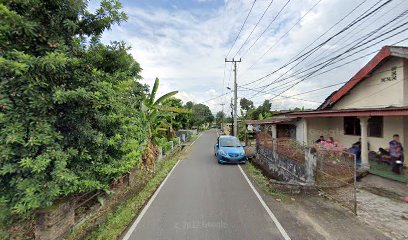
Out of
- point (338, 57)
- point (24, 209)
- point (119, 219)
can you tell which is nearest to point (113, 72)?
point (24, 209)

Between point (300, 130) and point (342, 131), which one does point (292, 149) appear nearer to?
point (300, 130)

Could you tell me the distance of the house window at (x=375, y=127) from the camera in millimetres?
9461

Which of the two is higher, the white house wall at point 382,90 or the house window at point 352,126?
the white house wall at point 382,90

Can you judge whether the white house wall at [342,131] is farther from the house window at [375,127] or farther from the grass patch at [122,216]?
the grass patch at [122,216]

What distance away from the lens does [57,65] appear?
296cm

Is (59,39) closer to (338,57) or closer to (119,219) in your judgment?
(119,219)

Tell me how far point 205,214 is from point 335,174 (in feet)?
15.1

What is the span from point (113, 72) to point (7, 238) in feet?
12.6

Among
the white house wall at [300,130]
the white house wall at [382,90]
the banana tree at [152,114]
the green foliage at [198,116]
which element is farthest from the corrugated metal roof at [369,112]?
the green foliage at [198,116]

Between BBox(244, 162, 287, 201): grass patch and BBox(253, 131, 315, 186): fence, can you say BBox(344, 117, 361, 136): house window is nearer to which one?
BBox(253, 131, 315, 186): fence

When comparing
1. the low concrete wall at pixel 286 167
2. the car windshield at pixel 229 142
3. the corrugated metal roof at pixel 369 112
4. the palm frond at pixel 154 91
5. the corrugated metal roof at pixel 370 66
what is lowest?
the low concrete wall at pixel 286 167

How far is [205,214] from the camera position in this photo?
16.7ft

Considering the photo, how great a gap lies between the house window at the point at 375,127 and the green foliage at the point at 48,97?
11787mm

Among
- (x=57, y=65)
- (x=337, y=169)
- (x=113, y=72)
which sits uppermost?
(x=113, y=72)
